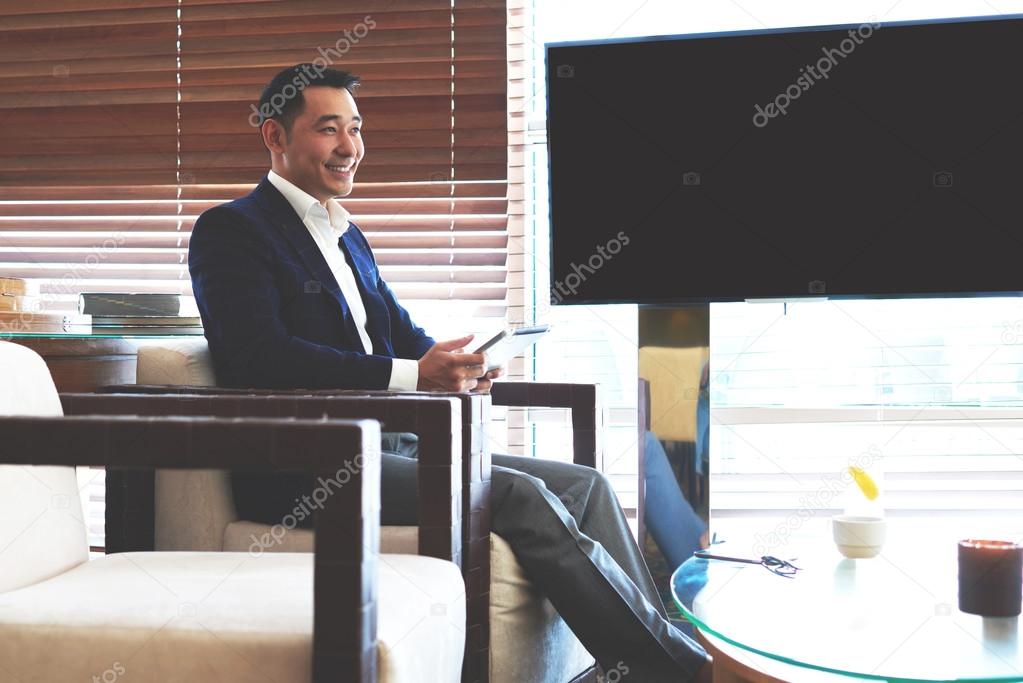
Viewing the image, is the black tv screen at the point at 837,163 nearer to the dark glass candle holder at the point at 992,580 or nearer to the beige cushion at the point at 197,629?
Answer: the dark glass candle holder at the point at 992,580

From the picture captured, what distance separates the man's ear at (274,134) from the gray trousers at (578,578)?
835mm

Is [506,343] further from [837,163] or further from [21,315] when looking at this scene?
[21,315]

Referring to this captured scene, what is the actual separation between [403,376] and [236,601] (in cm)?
76

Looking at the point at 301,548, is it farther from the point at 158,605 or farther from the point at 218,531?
the point at 158,605

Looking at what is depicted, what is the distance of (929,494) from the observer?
2805 millimetres

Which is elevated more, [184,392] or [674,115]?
[674,115]

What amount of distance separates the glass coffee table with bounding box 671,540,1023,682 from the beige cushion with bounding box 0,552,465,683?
16.0 inches

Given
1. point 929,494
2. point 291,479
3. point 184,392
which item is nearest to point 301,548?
point 291,479

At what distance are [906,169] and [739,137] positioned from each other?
365 mm

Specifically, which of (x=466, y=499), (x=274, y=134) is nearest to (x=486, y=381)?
(x=466, y=499)

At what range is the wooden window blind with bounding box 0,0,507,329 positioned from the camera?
2939 mm

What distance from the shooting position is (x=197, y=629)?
119cm

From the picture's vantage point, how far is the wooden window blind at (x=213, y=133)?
294 centimetres
